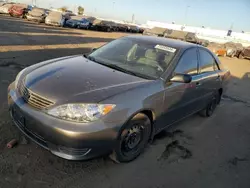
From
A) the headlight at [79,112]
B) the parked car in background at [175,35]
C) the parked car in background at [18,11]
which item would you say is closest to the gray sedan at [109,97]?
the headlight at [79,112]

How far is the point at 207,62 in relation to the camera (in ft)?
16.5

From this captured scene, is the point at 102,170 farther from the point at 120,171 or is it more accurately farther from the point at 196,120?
the point at 196,120

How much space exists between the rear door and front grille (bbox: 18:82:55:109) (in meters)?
2.90

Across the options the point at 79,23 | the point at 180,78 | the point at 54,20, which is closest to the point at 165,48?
the point at 180,78

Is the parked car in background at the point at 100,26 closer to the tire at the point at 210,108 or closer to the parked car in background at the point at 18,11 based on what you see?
the parked car in background at the point at 18,11

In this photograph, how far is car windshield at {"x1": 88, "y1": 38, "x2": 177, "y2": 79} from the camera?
382cm

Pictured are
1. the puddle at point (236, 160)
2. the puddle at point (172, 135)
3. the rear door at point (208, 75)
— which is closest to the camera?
the puddle at point (236, 160)

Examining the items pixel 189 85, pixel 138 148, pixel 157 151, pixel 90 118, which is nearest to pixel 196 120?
pixel 189 85

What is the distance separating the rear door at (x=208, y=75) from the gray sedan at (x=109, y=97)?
45 millimetres

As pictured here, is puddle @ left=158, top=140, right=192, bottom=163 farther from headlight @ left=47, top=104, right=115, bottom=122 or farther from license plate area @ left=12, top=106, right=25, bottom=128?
license plate area @ left=12, top=106, right=25, bottom=128

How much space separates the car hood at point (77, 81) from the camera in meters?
2.93

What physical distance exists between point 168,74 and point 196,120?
217 centimetres

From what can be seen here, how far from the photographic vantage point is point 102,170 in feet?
10.5

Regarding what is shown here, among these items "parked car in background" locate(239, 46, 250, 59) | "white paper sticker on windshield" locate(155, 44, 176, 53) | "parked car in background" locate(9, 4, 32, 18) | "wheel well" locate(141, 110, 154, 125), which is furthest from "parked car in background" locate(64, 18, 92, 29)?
"wheel well" locate(141, 110, 154, 125)
